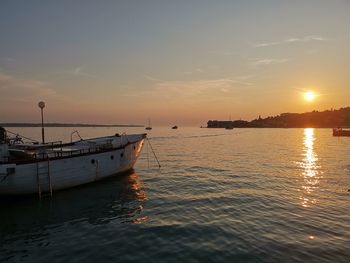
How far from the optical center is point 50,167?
23.0 metres

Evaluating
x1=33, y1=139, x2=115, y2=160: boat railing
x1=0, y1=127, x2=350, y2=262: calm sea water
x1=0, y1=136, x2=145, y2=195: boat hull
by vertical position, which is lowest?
x1=0, y1=127, x2=350, y2=262: calm sea water

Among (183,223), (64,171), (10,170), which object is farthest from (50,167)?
(183,223)

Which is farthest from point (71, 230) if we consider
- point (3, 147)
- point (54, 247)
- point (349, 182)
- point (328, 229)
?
point (349, 182)

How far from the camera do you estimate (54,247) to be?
1386cm

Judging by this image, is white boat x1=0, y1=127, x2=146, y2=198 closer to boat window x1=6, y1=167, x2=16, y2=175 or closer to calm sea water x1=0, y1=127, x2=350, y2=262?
boat window x1=6, y1=167, x2=16, y2=175

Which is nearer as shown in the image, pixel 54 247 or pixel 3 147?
pixel 54 247

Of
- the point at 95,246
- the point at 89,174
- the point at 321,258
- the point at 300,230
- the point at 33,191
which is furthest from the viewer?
the point at 89,174

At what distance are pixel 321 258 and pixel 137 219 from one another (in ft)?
31.6

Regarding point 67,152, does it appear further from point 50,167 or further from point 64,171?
point 50,167

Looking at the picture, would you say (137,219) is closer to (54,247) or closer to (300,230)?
(54,247)

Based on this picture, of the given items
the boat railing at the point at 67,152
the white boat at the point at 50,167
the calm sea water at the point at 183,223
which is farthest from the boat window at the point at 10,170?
the calm sea water at the point at 183,223

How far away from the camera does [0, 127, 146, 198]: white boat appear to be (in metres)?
21.4

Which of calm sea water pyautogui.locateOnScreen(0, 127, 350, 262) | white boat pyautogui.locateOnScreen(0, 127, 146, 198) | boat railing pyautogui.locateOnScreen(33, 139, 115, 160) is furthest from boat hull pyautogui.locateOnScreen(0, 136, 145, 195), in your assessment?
calm sea water pyautogui.locateOnScreen(0, 127, 350, 262)

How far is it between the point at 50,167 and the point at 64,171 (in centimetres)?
153
